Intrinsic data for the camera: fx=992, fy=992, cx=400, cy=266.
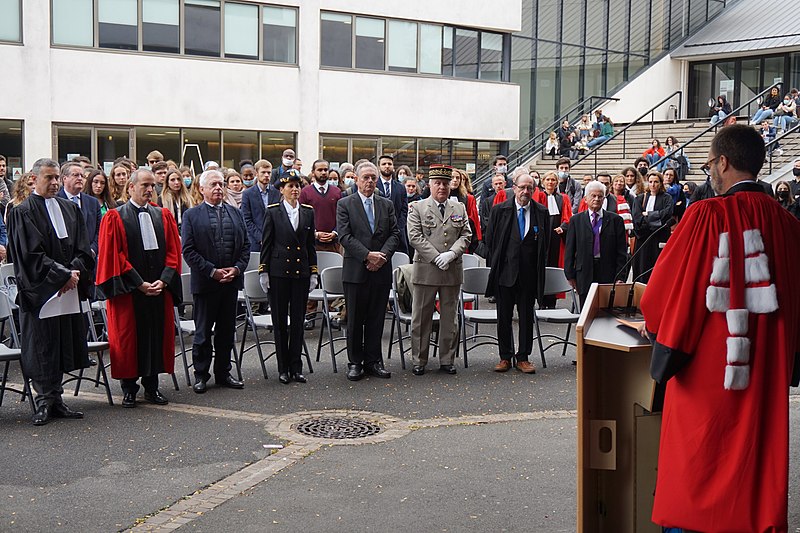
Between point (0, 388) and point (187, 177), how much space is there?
768cm

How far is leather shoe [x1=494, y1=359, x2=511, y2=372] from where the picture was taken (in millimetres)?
10078

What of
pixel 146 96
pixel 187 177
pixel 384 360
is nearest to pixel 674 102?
pixel 146 96

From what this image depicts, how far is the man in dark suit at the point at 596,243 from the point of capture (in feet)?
35.5

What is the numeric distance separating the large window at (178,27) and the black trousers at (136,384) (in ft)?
54.4

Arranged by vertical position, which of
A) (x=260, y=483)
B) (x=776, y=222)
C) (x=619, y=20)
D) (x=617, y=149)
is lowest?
(x=260, y=483)

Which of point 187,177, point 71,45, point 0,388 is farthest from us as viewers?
point 71,45

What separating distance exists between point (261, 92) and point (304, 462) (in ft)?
67.3

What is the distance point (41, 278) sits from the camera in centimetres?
785

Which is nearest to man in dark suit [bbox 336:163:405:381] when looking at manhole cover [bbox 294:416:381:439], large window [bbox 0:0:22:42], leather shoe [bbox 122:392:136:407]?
manhole cover [bbox 294:416:381:439]

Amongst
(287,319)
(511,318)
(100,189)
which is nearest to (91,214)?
(100,189)

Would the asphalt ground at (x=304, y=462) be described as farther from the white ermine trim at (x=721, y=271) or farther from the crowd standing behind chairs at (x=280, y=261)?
the white ermine trim at (x=721, y=271)

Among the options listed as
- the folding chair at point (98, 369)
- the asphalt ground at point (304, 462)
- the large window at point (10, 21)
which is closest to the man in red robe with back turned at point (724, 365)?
the asphalt ground at point (304, 462)

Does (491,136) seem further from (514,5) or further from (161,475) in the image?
(161,475)

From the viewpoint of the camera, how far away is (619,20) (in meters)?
36.0
